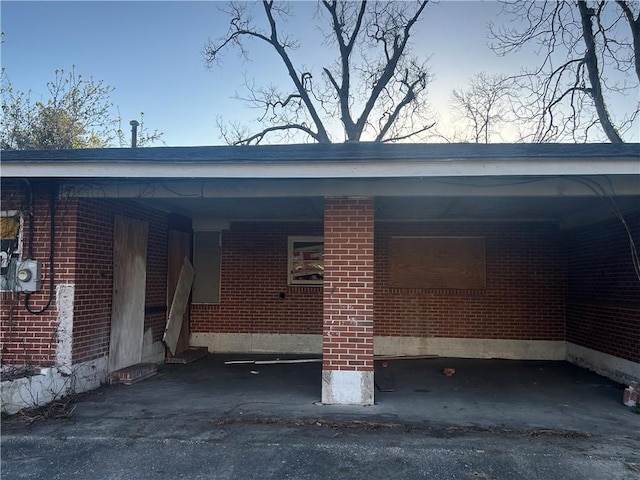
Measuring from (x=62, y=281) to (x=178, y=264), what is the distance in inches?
123

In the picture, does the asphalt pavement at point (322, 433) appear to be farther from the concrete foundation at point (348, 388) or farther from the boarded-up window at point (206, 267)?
the boarded-up window at point (206, 267)

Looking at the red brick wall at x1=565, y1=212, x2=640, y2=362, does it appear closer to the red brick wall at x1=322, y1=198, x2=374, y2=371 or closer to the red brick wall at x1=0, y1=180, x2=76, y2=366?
the red brick wall at x1=322, y1=198, x2=374, y2=371

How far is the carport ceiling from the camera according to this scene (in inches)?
267

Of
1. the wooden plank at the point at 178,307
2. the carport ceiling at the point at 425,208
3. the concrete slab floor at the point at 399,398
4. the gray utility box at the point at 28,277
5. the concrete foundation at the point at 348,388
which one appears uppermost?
the carport ceiling at the point at 425,208

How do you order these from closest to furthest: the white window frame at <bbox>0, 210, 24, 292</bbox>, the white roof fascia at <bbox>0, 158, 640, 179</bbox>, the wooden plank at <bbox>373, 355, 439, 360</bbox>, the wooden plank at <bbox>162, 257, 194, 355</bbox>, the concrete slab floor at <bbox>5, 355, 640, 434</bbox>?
the white roof fascia at <bbox>0, 158, 640, 179</bbox> < the concrete slab floor at <bbox>5, 355, 640, 434</bbox> < the white window frame at <bbox>0, 210, 24, 292</bbox> < the wooden plank at <bbox>162, 257, 194, 355</bbox> < the wooden plank at <bbox>373, 355, 439, 360</bbox>

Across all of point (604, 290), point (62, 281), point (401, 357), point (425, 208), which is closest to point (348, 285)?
point (425, 208)

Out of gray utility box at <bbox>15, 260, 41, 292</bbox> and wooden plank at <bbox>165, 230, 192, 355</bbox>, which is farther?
wooden plank at <bbox>165, 230, 192, 355</bbox>

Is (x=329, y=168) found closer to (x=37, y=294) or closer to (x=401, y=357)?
(x=37, y=294)

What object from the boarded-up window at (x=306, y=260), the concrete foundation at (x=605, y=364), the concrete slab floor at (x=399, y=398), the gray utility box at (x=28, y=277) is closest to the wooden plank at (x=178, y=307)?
the concrete slab floor at (x=399, y=398)

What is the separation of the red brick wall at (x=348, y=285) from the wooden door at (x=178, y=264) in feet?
14.1

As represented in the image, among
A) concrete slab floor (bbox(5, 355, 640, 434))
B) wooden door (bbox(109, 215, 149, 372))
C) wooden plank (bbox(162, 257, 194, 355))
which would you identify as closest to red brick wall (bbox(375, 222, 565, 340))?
concrete slab floor (bbox(5, 355, 640, 434))

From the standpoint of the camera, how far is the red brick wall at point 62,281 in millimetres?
5867

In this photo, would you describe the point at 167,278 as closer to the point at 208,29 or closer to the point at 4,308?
the point at 4,308

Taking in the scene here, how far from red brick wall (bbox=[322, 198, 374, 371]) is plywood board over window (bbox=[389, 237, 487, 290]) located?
4.01 m
